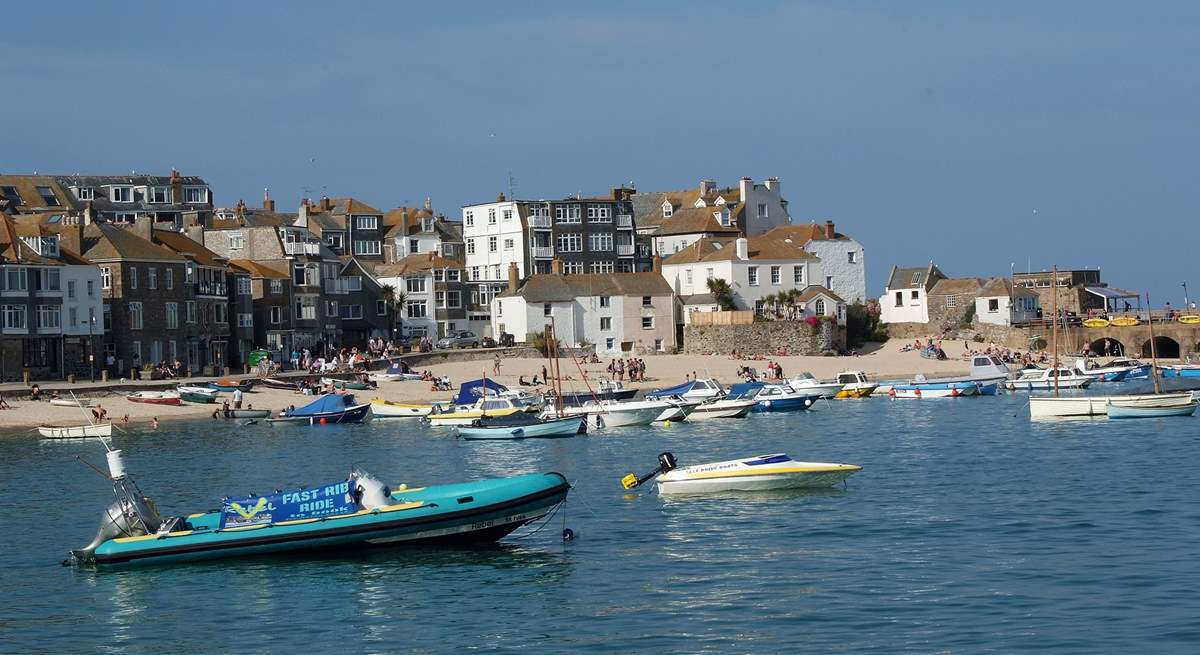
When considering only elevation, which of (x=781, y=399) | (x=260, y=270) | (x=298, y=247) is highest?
(x=298, y=247)

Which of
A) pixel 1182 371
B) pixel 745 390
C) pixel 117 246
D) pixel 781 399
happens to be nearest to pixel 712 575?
pixel 781 399

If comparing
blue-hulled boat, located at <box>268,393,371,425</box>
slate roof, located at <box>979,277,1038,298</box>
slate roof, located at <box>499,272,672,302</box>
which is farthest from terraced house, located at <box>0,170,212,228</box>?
slate roof, located at <box>979,277,1038,298</box>

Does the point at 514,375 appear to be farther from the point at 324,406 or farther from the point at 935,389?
the point at 935,389

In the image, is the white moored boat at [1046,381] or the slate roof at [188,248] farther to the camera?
the slate roof at [188,248]

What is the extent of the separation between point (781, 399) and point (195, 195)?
75990 millimetres

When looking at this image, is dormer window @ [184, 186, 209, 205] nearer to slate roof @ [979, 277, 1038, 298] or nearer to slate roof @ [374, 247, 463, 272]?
slate roof @ [374, 247, 463, 272]

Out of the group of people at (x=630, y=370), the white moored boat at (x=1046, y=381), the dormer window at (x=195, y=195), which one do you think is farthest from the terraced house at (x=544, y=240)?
the white moored boat at (x=1046, y=381)

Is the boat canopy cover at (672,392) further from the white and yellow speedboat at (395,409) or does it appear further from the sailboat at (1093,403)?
the sailboat at (1093,403)

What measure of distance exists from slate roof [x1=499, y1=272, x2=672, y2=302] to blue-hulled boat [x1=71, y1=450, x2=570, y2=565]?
254ft

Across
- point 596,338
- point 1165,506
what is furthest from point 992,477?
point 596,338

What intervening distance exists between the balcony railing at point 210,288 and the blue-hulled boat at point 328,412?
70.6 feet

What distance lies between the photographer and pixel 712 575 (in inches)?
1350

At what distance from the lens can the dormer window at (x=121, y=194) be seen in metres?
136

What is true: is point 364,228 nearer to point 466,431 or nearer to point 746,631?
point 466,431
